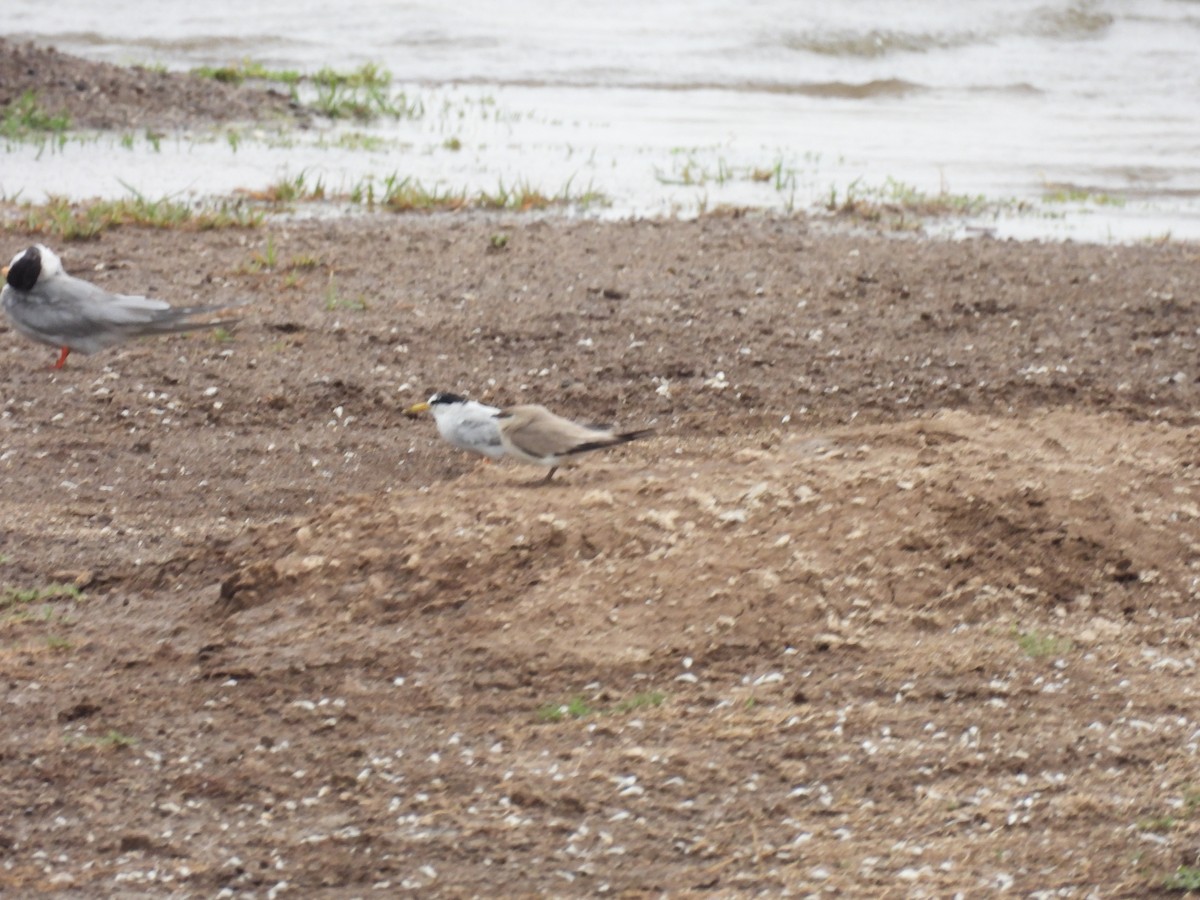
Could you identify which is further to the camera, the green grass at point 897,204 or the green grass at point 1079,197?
the green grass at point 1079,197

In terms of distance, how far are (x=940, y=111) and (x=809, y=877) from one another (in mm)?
16105

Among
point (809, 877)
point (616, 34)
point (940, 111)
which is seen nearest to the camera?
point (809, 877)

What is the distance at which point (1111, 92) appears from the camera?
68.2ft

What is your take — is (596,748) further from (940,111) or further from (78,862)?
(940,111)

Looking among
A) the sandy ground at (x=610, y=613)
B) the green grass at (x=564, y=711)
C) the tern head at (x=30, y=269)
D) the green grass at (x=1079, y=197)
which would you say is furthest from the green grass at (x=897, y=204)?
the green grass at (x=564, y=711)

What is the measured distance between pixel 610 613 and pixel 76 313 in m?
3.53

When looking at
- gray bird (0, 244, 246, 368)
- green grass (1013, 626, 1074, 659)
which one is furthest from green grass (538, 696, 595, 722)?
gray bird (0, 244, 246, 368)

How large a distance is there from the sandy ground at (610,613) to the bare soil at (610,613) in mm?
14

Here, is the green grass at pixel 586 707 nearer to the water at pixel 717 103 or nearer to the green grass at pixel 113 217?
the green grass at pixel 113 217

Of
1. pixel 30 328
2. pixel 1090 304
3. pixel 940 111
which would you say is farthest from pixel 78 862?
pixel 940 111

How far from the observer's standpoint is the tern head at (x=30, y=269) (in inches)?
300

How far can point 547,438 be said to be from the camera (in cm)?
619

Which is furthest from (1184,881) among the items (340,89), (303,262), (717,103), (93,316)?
(717,103)

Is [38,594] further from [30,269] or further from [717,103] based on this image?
[717,103]
